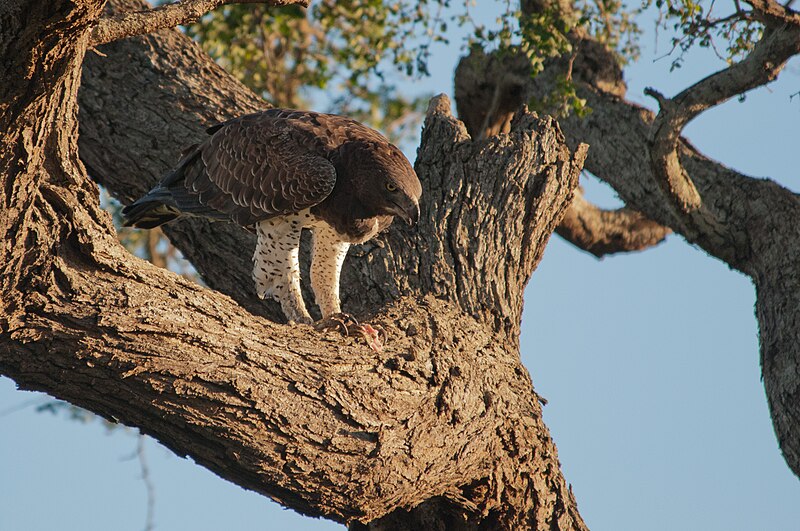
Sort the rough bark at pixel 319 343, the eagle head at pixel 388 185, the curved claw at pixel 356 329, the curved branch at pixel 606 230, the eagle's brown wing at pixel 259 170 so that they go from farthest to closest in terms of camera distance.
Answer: the curved branch at pixel 606 230 < the eagle's brown wing at pixel 259 170 < the eagle head at pixel 388 185 < the curved claw at pixel 356 329 < the rough bark at pixel 319 343

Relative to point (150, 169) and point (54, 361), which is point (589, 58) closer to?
point (150, 169)

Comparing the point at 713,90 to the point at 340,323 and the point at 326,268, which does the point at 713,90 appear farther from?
the point at 340,323

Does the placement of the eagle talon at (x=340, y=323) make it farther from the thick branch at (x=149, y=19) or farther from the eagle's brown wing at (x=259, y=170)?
the thick branch at (x=149, y=19)

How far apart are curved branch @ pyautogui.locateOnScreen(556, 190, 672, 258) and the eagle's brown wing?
3.15 metres

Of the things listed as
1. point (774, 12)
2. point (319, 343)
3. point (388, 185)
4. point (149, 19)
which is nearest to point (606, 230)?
point (774, 12)

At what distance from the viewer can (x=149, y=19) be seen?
126 inches

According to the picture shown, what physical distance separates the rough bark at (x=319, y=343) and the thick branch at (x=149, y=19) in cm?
23

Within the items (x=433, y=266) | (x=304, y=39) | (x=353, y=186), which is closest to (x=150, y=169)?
(x=353, y=186)

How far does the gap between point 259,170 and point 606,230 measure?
3771 mm

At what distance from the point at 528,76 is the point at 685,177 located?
198 centimetres

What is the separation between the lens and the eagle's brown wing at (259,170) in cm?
500

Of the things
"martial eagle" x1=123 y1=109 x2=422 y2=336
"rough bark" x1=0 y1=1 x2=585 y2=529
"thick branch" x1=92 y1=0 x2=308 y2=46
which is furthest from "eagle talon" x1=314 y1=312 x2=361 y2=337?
"thick branch" x1=92 y1=0 x2=308 y2=46

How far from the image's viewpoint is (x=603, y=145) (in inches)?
265

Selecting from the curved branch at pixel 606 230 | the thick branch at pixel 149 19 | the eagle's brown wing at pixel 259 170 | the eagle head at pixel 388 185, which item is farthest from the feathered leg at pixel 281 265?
the curved branch at pixel 606 230
